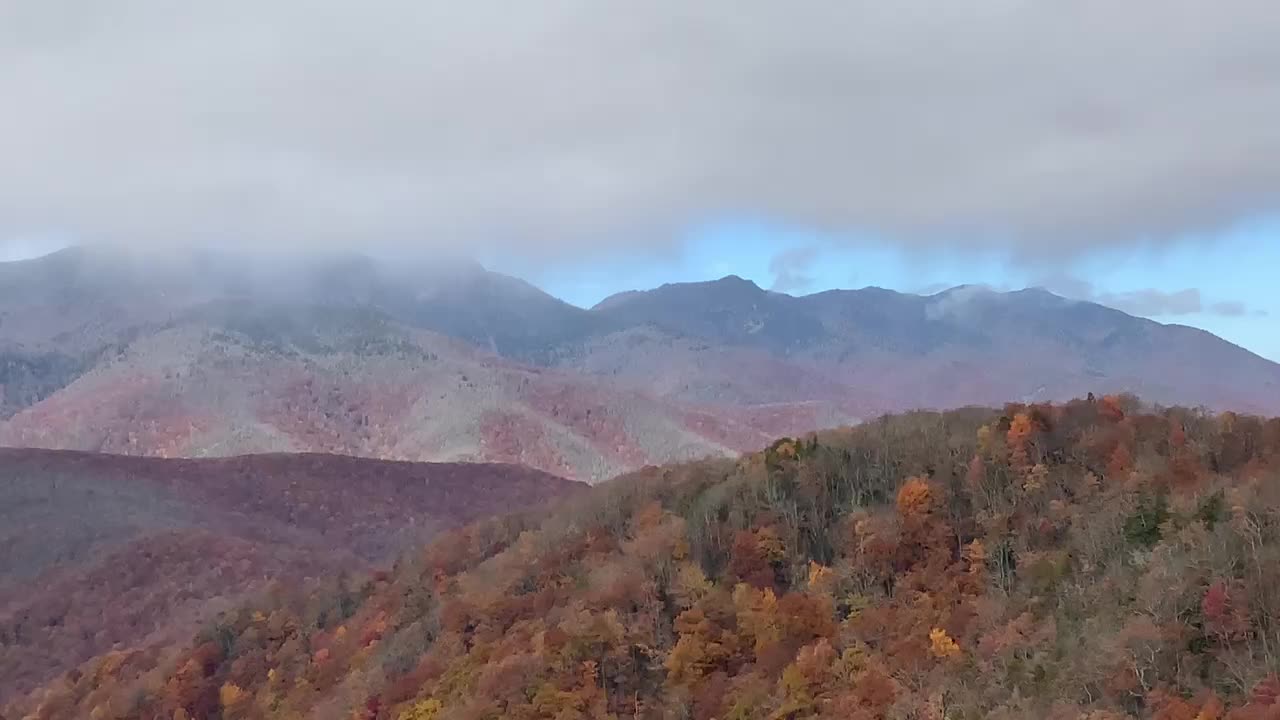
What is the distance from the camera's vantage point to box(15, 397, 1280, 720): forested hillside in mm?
38938

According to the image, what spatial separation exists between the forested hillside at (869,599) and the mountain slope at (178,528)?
1268 inches

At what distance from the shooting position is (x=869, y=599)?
50.3m

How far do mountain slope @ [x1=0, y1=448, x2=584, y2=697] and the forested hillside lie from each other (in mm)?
32213

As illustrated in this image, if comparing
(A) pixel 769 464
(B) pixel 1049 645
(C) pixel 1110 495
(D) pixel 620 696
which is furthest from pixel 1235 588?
(A) pixel 769 464

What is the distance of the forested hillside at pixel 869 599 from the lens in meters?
38.9

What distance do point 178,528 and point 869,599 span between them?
306 ft

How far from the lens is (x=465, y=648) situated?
59.0 metres

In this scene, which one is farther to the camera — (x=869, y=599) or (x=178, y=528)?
(x=178, y=528)

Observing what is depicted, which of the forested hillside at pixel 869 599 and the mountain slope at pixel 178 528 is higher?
the forested hillside at pixel 869 599

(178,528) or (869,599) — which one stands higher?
(869,599)

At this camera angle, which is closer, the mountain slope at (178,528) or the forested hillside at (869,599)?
the forested hillside at (869,599)

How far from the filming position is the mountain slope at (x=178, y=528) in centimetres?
10350

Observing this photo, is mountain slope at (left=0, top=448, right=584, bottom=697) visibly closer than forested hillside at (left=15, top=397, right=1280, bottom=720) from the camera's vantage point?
No

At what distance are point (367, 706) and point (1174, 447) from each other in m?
38.7
